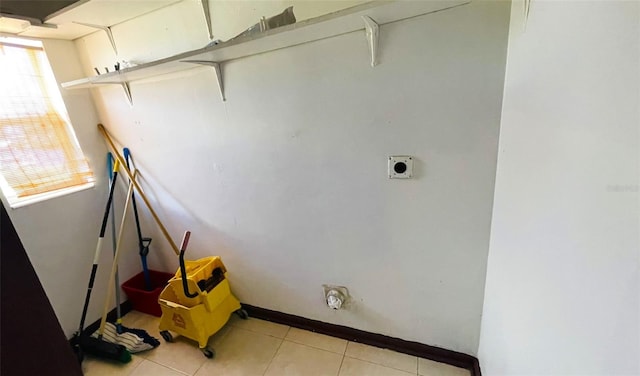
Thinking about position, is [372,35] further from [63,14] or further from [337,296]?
[63,14]

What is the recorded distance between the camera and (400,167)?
1214 mm

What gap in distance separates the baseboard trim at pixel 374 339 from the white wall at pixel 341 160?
0.16 ft

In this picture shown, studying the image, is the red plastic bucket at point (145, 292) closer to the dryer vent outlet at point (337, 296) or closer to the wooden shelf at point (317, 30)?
the dryer vent outlet at point (337, 296)

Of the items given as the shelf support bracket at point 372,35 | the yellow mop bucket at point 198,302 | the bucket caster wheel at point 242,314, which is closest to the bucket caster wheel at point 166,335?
the yellow mop bucket at point 198,302

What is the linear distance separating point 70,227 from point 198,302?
3.46 ft

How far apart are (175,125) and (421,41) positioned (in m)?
1.49

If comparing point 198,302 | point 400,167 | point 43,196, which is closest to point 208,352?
point 198,302

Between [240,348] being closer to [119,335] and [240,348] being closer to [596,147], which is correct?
[119,335]

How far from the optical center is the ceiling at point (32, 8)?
4.31ft

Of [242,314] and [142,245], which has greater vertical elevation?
[142,245]

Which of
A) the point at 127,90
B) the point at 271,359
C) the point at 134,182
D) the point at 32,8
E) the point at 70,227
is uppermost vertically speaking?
the point at 32,8

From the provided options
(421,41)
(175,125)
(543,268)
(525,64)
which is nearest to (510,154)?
(525,64)

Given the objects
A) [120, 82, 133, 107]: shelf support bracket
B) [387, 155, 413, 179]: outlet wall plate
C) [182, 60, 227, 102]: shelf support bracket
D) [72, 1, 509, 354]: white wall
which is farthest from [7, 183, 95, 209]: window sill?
[387, 155, 413, 179]: outlet wall plate

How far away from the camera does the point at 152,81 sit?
1632 mm
